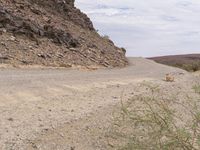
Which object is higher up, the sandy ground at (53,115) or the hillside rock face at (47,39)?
the hillside rock face at (47,39)

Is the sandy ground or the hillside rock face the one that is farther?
the hillside rock face

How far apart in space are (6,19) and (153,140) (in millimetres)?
27637

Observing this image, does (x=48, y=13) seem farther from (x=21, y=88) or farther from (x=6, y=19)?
(x=21, y=88)

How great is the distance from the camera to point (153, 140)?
7875 millimetres

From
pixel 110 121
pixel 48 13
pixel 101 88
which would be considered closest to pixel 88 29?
pixel 48 13

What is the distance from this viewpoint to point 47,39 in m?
35.9

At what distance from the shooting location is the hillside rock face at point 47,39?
31.6 m

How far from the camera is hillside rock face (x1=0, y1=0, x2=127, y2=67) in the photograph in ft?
104

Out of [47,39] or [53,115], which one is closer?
[53,115]

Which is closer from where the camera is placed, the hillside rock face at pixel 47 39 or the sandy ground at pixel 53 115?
the sandy ground at pixel 53 115

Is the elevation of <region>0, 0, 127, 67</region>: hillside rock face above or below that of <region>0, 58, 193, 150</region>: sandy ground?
above

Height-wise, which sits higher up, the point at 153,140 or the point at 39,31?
the point at 39,31

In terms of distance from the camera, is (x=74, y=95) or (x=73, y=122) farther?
(x=74, y=95)

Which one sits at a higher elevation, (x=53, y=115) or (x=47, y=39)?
(x=47, y=39)
